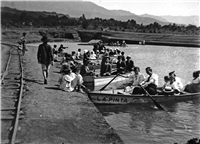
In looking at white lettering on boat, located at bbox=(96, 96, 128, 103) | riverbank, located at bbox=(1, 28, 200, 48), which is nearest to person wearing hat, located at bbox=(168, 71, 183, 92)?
white lettering on boat, located at bbox=(96, 96, 128, 103)

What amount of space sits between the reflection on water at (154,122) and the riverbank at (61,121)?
5.23 feet

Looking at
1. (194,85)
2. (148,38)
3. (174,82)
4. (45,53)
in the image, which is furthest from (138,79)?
(148,38)

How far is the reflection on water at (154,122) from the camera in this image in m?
9.07

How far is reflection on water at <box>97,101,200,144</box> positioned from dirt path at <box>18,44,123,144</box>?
1.61 m

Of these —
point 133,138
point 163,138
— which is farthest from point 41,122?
point 163,138

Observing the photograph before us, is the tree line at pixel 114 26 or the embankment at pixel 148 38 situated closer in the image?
the embankment at pixel 148 38

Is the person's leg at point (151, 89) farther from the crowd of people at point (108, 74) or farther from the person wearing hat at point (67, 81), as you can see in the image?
the person wearing hat at point (67, 81)

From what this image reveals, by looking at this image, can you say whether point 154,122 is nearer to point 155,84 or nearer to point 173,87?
point 155,84

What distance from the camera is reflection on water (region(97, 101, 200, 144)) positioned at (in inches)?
357

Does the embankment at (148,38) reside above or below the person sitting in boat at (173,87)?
above

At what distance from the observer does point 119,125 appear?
10070 millimetres

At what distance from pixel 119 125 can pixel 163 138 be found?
5.88 feet

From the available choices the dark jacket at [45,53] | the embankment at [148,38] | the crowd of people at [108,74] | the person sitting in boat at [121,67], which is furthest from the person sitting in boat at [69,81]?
the embankment at [148,38]

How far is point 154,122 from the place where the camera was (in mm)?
10547
